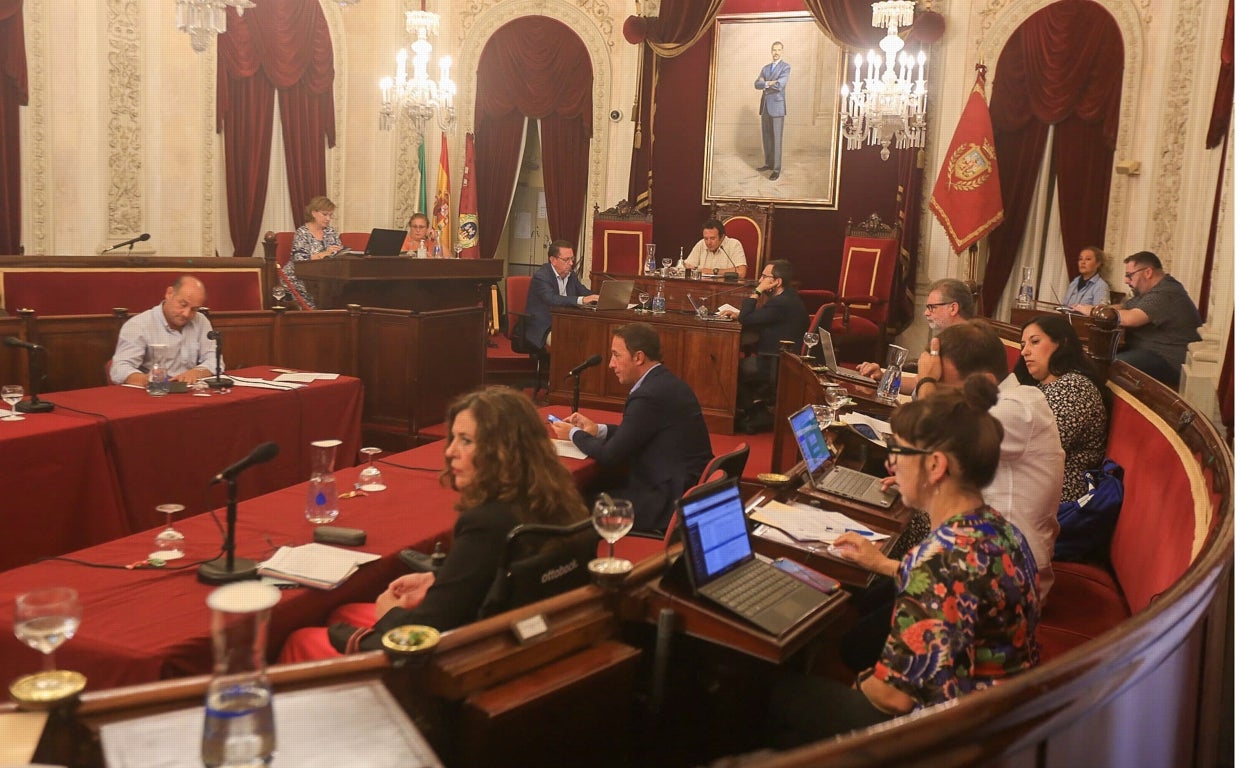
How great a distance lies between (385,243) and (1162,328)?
5.24 m

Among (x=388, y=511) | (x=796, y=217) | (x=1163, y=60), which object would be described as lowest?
(x=388, y=511)

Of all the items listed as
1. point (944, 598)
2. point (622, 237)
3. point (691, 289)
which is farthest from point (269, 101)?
point (944, 598)

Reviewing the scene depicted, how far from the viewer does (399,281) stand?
7559 mm

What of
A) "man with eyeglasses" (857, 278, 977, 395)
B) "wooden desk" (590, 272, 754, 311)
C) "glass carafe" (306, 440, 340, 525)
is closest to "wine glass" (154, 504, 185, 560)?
"glass carafe" (306, 440, 340, 525)

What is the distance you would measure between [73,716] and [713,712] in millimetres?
1409

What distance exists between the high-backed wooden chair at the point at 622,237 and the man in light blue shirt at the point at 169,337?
5208 mm

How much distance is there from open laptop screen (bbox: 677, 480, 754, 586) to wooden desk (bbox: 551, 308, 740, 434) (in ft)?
16.0

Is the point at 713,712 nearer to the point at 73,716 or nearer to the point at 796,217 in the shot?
the point at 73,716

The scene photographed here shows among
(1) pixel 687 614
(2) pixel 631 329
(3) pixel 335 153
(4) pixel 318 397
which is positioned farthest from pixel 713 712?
(3) pixel 335 153

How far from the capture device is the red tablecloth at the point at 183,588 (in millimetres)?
2164

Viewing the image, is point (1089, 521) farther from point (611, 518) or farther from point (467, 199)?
point (467, 199)

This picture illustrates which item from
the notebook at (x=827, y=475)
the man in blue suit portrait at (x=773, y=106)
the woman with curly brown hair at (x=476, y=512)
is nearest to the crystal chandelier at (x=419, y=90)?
the man in blue suit portrait at (x=773, y=106)

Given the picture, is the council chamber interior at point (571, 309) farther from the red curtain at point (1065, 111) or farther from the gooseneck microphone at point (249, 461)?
the gooseneck microphone at point (249, 461)

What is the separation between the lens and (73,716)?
149 centimetres
